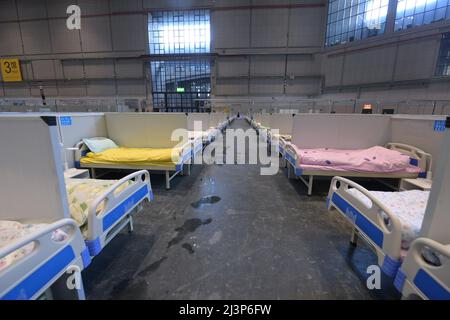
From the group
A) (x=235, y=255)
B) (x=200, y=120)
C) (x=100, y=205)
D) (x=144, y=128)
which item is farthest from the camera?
(x=200, y=120)

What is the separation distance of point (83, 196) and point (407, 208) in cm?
216


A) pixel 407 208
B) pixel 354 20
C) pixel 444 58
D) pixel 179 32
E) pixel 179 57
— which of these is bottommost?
pixel 407 208

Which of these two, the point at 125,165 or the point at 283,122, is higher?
the point at 283,122

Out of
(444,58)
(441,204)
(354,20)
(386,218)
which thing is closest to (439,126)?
(386,218)

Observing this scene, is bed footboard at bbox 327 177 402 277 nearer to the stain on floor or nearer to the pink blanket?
the pink blanket

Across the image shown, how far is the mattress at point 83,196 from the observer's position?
1233 millimetres

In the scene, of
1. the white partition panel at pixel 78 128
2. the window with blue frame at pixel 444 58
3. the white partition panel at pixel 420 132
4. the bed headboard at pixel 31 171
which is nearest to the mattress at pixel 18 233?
the bed headboard at pixel 31 171

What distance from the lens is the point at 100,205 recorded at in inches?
52.5

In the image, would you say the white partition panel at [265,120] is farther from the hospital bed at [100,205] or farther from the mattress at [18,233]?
the mattress at [18,233]

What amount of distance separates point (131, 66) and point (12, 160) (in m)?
13.0

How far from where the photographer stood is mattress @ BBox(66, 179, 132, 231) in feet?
4.05

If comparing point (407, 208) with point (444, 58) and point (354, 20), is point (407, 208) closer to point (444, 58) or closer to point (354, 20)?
point (444, 58)

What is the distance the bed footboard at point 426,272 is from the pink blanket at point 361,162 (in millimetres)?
1760
